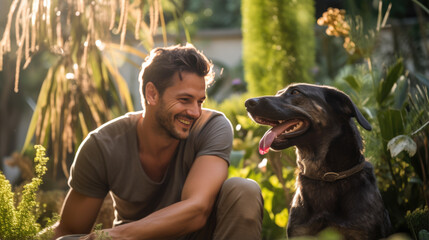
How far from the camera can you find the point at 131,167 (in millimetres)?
2717

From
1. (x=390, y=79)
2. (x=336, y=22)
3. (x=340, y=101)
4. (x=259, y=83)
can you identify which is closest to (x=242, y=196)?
(x=340, y=101)

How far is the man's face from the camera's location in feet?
8.59

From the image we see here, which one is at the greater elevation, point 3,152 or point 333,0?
point 333,0

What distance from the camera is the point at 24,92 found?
9422 mm

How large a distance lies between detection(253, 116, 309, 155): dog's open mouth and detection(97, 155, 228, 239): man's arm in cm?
28

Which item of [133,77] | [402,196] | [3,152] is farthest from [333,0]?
[402,196]

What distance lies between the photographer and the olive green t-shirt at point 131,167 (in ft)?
8.77

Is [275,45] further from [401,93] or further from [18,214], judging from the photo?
[18,214]

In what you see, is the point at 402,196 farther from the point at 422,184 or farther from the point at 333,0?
the point at 333,0

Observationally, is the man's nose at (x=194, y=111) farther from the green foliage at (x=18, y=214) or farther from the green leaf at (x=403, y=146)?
Result: the green leaf at (x=403, y=146)

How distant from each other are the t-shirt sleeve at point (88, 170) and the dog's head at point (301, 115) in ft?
2.68

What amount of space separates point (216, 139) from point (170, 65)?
1.44 ft

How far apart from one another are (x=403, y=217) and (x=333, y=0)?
29.0 feet

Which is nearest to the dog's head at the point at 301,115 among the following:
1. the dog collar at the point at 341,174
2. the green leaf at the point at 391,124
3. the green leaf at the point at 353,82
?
the dog collar at the point at 341,174
